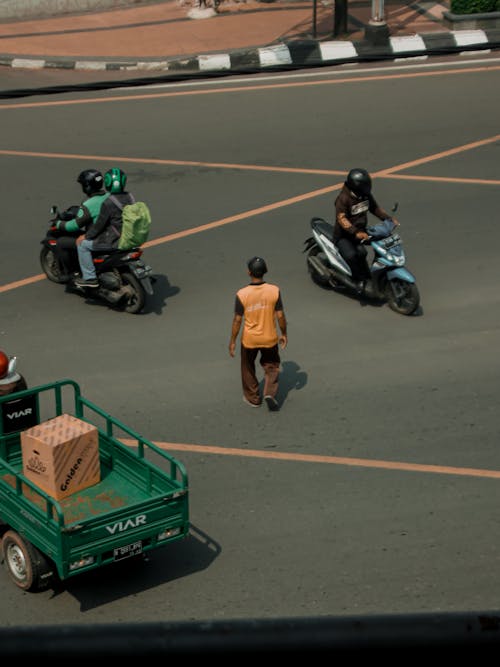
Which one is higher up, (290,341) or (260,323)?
(260,323)

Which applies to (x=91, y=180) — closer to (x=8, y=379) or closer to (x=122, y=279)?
(x=122, y=279)

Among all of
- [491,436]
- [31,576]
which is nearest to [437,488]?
[491,436]

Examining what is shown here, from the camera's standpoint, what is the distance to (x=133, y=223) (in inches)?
489

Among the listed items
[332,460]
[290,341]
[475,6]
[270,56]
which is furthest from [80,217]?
[475,6]

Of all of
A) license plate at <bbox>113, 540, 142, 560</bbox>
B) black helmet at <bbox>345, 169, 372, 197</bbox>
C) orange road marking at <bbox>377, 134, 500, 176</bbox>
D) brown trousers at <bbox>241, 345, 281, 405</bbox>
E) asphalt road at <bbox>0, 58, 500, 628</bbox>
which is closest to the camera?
license plate at <bbox>113, 540, 142, 560</bbox>

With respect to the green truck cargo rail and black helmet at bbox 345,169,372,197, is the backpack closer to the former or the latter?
black helmet at bbox 345,169,372,197

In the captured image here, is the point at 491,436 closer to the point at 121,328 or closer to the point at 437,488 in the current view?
the point at 437,488

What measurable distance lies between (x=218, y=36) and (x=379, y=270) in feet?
44.2

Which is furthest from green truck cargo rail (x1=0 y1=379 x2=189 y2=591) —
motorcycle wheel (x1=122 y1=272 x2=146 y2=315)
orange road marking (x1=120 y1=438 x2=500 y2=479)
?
motorcycle wheel (x1=122 y1=272 x2=146 y2=315)

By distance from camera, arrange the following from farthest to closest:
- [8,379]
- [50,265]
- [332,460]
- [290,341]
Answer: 1. [50,265]
2. [290,341]
3. [332,460]
4. [8,379]

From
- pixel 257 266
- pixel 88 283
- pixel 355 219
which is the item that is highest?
pixel 355 219

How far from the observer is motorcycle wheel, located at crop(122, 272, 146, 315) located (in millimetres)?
12789

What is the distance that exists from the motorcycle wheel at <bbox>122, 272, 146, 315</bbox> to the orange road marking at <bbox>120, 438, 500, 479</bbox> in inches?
122

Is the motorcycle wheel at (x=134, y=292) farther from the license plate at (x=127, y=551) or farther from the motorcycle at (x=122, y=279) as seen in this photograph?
the license plate at (x=127, y=551)
